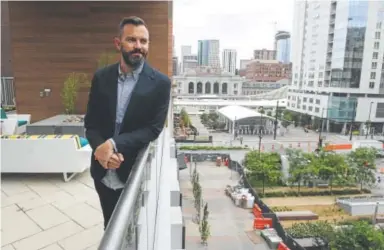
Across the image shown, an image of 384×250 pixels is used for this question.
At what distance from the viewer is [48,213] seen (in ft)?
9.12

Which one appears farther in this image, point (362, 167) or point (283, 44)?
point (283, 44)

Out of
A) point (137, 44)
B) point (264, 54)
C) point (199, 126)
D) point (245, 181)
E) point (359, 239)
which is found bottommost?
point (245, 181)

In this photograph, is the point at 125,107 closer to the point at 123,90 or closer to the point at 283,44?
the point at 123,90

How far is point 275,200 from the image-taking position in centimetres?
1552

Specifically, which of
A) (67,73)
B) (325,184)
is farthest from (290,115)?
(67,73)

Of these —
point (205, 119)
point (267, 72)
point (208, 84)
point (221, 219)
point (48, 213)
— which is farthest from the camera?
point (267, 72)

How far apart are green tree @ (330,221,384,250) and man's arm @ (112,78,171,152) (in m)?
10.1

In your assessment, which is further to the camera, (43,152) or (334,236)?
(334,236)

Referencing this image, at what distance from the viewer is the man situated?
1.30 metres

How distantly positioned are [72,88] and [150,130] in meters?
6.35

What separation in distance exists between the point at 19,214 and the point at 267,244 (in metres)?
9.73

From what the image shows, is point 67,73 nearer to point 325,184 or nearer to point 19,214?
point 19,214

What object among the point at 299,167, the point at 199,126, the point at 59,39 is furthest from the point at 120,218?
the point at 199,126

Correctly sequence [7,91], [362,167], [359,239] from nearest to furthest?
[7,91], [359,239], [362,167]
